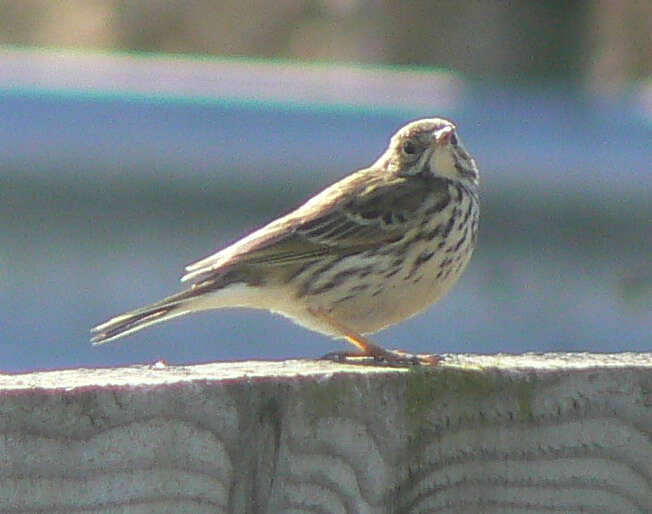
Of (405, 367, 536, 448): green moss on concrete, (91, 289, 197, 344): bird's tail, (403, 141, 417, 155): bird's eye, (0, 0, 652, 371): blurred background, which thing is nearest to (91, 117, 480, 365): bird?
(91, 289, 197, 344): bird's tail

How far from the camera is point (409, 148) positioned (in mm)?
6980

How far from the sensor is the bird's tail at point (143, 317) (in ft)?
19.3

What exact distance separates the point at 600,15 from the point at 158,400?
10.4 meters

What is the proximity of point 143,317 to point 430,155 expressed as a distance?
1527 millimetres

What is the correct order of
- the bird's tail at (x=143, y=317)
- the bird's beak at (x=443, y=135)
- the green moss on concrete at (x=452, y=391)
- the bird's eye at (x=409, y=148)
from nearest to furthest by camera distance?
the green moss on concrete at (x=452, y=391) < the bird's tail at (x=143, y=317) < the bird's beak at (x=443, y=135) < the bird's eye at (x=409, y=148)

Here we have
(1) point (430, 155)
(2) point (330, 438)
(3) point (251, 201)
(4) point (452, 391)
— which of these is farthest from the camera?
(3) point (251, 201)

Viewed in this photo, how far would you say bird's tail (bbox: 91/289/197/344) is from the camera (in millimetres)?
5891

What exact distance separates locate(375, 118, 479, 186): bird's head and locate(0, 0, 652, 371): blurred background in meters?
1.41

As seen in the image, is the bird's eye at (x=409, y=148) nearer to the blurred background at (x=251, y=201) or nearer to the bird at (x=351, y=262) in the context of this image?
the bird at (x=351, y=262)

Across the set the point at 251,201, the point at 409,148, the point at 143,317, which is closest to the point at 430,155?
the point at 409,148

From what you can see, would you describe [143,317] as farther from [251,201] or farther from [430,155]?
[251,201]

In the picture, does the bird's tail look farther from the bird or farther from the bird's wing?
the bird's wing

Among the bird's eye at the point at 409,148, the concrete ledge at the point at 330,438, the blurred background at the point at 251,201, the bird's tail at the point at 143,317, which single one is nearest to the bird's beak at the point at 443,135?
the bird's eye at the point at 409,148

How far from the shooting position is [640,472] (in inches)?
136
